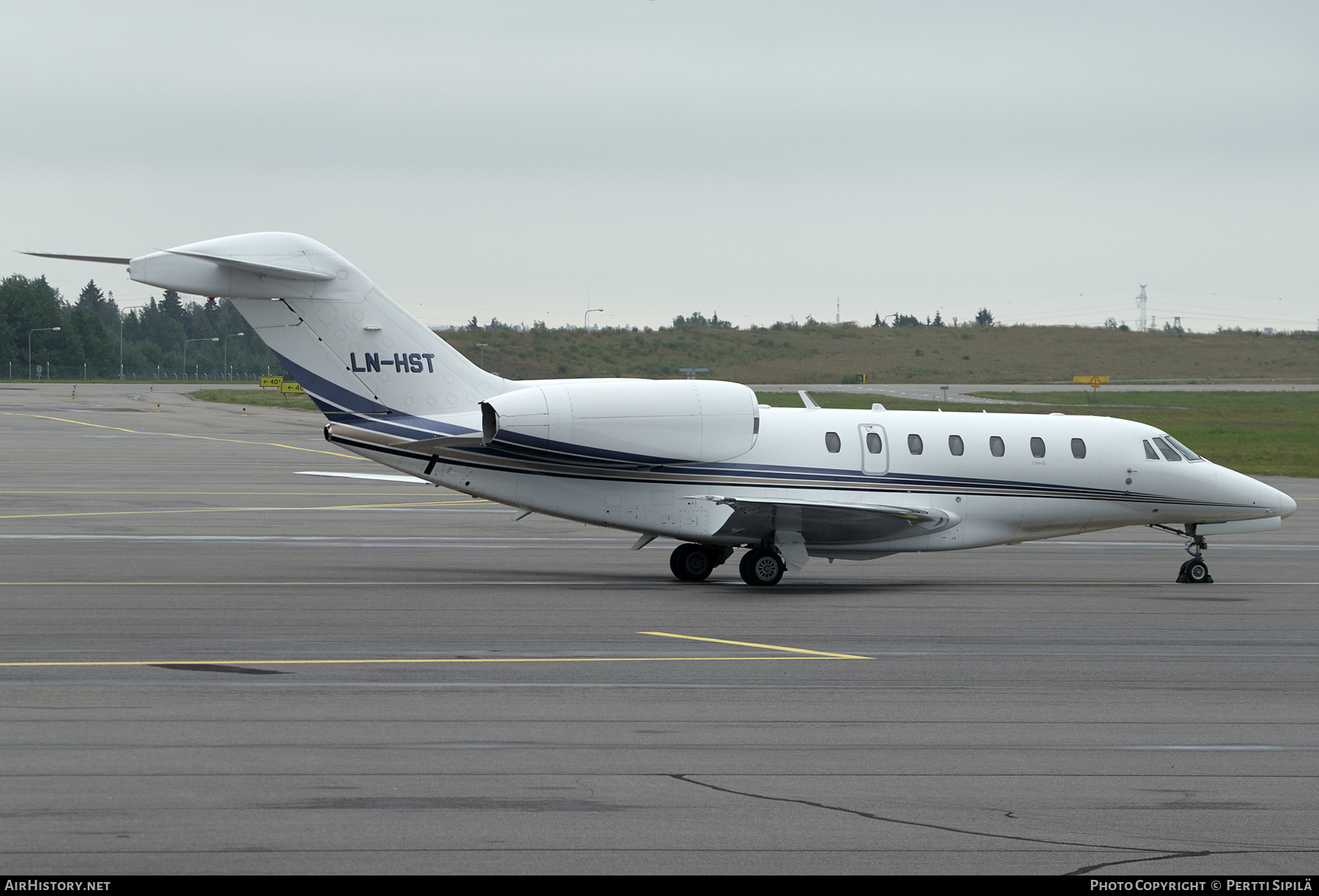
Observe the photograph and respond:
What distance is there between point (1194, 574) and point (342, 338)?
1369 centimetres

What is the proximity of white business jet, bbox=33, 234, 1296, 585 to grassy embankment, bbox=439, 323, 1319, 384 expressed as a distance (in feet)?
267

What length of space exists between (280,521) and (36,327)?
163m

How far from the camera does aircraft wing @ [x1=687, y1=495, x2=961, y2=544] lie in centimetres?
A: 1900

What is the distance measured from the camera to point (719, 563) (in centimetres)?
2050

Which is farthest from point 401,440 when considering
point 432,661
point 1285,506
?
point 1285,506

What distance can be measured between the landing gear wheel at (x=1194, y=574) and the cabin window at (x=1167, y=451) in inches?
74.3

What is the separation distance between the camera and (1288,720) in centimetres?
1126

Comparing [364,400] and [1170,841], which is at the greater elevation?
[364,400]

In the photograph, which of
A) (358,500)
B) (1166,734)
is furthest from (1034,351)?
(1166,734)

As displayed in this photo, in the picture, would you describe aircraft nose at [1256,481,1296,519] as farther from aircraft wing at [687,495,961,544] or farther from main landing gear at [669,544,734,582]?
main landing gear at [669,544,734,582]

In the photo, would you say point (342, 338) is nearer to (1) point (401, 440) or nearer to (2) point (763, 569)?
(1) point (401, 440)

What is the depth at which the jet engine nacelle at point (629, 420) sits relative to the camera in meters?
18.9

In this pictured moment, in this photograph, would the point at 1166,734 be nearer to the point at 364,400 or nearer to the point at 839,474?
the point at 839,474

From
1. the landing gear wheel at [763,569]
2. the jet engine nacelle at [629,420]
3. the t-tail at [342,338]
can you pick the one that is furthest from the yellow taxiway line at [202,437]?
the landing gear wheel at [763,569]
